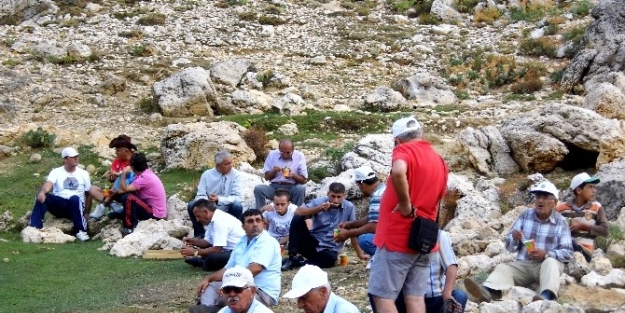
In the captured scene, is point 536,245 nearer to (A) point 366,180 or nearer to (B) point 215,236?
(A) point 366,180

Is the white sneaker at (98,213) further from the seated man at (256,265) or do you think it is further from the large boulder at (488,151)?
the seated man at (256,265)

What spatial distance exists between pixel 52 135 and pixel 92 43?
11.4 m

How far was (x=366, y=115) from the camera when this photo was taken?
21.2 meters

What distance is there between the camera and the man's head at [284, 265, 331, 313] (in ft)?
19.7

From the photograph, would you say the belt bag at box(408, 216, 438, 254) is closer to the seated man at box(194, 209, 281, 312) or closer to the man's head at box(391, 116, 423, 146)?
the man's head at box(391, 116, 423, 146)

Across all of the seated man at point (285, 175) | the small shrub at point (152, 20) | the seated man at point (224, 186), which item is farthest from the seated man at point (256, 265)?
the small shrub at point (152, 20)

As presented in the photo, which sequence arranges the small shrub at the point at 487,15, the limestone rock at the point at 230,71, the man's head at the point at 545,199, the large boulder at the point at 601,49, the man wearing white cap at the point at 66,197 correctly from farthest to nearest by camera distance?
the small shrub at the point at 487,15 < the limestone rock at the point at 230,71 < the large boulder at the point at 601,49 < the man wearing white cap at the point at 66,197 < the man's head at the point at 545,199

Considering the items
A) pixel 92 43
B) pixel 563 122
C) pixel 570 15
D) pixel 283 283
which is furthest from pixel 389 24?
pixel 283 283

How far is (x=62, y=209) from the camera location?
1412 cm

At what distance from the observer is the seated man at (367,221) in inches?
377

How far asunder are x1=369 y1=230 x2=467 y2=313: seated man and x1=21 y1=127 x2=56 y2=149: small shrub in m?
14.3

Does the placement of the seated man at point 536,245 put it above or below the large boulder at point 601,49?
above

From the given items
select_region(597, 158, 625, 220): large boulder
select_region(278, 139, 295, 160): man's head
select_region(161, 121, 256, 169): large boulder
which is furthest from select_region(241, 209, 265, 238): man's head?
select_region(161, 121, 256, 169): large boulder

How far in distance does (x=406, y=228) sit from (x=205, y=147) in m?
11.3
